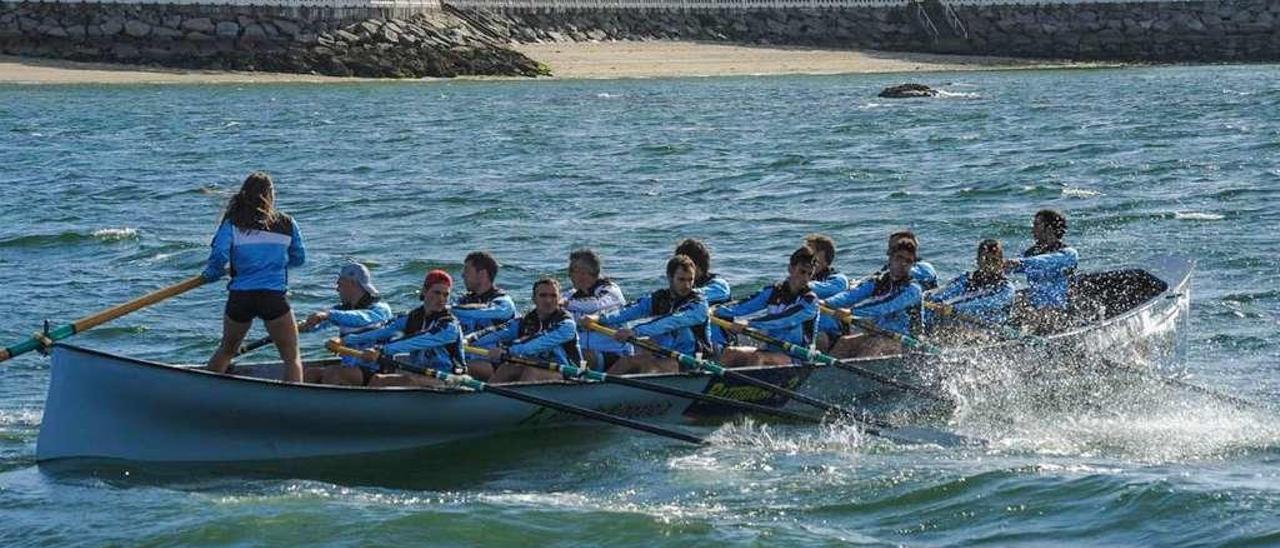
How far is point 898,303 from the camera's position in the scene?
1620 centimetres

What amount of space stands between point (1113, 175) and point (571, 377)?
63.7 feet

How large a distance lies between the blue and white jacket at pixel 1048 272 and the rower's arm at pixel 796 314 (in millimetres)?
2420

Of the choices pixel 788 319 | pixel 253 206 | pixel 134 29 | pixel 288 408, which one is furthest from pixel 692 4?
pixel 253 206

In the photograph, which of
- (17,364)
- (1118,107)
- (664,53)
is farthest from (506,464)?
(664,53)

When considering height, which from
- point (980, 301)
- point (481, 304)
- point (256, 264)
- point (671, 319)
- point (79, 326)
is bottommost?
point (980, 301)

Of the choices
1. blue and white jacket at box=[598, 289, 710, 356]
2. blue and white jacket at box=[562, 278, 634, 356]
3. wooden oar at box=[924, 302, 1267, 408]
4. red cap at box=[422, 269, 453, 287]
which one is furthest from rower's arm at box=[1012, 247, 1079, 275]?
red cap at box=[422, 269, 453, 287]

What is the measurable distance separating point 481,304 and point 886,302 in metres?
3.44

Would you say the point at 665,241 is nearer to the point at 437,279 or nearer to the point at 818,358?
the point at 818,358

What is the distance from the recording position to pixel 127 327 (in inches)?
795

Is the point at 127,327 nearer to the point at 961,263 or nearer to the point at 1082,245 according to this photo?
the point at 961,263

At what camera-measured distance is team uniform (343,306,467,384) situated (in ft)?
47.0

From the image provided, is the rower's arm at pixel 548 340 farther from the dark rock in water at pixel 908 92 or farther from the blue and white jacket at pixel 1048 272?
the dark rock in water at pixel 908 92

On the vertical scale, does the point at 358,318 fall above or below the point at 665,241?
above

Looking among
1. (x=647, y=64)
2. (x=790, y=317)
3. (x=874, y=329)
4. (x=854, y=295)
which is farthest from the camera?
(x=647, y=64)
